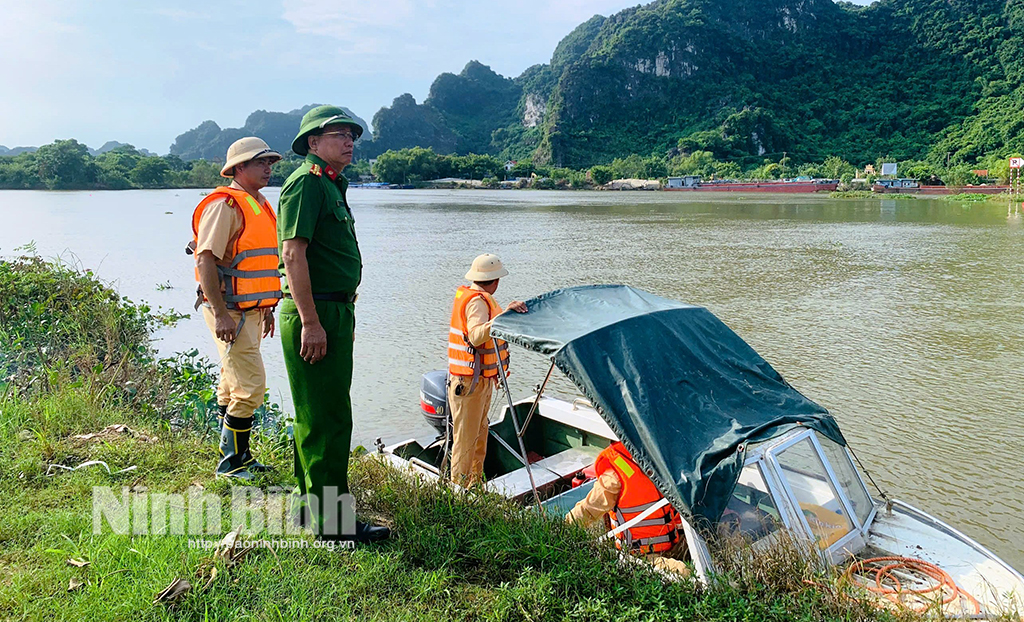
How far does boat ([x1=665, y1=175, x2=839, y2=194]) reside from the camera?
3541 inches

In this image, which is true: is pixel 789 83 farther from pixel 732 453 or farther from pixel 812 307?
pixel 732 453

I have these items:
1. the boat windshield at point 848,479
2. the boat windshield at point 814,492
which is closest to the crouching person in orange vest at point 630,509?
the boat windshield at point 814,492

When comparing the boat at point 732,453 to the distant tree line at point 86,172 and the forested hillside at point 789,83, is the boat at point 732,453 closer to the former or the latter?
the distant tree line at point 86,172

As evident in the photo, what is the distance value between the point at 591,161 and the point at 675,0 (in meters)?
72.2

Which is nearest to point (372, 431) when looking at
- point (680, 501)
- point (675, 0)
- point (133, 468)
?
point (133, 468)

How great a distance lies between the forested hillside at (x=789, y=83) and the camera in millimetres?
131625

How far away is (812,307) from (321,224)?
13.7 meters

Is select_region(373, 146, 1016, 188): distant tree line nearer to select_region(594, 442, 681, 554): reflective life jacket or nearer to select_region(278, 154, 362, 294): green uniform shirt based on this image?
select_region(594, 442, 681, 554): reflective life jacket

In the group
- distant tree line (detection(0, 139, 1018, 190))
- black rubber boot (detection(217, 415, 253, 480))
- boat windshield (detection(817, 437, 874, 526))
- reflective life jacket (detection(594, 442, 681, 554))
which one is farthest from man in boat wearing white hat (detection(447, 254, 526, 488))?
distant tree line (detection(0, 139, 1018, 190))

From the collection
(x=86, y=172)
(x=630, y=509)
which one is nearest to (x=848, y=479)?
(x=630, y=509)

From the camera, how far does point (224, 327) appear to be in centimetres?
456

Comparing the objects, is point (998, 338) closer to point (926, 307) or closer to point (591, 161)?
point (926, 307)

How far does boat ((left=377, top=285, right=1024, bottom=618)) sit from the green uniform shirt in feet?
4.26

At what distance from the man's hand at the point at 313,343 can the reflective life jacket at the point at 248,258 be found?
4.98 ft
